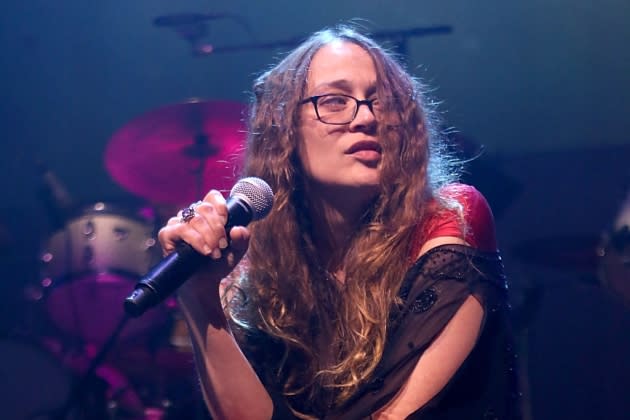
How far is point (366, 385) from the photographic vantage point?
4.21 feet

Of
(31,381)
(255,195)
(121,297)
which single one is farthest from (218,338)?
(31,381)

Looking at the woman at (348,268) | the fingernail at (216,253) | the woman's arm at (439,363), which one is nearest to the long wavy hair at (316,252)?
the woman at (348,268)

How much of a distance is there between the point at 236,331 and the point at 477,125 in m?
2.05

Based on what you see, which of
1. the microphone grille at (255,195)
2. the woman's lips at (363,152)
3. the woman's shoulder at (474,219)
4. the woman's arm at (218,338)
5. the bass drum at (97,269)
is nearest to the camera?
the woman's arm at (218,338)

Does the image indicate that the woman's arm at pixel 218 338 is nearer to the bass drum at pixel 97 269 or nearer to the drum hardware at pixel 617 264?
the bass drum at pixel 97 269

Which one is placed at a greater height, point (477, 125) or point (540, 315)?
point (477, 125)

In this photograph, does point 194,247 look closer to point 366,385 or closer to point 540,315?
point 366,385

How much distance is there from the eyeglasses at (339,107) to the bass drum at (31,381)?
1.99m

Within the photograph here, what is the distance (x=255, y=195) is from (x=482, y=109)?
224 centimetres

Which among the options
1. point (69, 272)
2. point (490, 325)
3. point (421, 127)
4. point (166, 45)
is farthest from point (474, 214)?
point (166, 45)

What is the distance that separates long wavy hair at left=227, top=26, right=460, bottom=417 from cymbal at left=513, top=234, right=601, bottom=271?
1.41 m

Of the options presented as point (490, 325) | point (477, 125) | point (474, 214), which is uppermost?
point (474, 214)

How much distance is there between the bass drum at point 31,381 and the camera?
9.68ft

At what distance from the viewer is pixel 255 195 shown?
1.23 m
